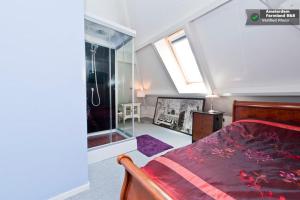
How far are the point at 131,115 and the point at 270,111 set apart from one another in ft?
7.71

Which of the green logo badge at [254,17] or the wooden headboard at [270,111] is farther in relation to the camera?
the green logo badge at [254,17]

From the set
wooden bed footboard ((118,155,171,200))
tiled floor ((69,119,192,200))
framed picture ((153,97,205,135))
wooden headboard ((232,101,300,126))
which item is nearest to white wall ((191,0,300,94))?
wooden headboard ((232,101,300,126))

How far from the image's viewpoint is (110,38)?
309cm

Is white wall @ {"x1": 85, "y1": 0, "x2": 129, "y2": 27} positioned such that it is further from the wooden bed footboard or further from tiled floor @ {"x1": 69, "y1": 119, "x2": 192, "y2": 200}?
the wooden bed footboard

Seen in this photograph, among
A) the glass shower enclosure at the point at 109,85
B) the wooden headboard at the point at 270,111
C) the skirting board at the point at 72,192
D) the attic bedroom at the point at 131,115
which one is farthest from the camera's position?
the glass shower enclosure at the point at 109,85

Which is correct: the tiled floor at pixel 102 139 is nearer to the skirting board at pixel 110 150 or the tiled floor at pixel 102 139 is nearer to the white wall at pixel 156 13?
the skirting board at pixel 110 150

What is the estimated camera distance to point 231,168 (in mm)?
1099

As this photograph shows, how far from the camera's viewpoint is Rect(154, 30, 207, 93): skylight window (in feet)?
11.9

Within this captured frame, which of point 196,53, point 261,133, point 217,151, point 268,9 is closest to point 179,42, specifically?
point 196,53

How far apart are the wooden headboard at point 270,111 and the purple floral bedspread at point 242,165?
0.21m

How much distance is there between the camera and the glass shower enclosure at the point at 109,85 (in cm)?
323

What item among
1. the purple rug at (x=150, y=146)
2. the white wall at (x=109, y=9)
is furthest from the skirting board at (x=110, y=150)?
the white wall at (x=109, y=9)

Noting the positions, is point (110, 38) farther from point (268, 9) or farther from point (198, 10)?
point (268, 9)

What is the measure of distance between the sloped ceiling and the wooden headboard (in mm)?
363
